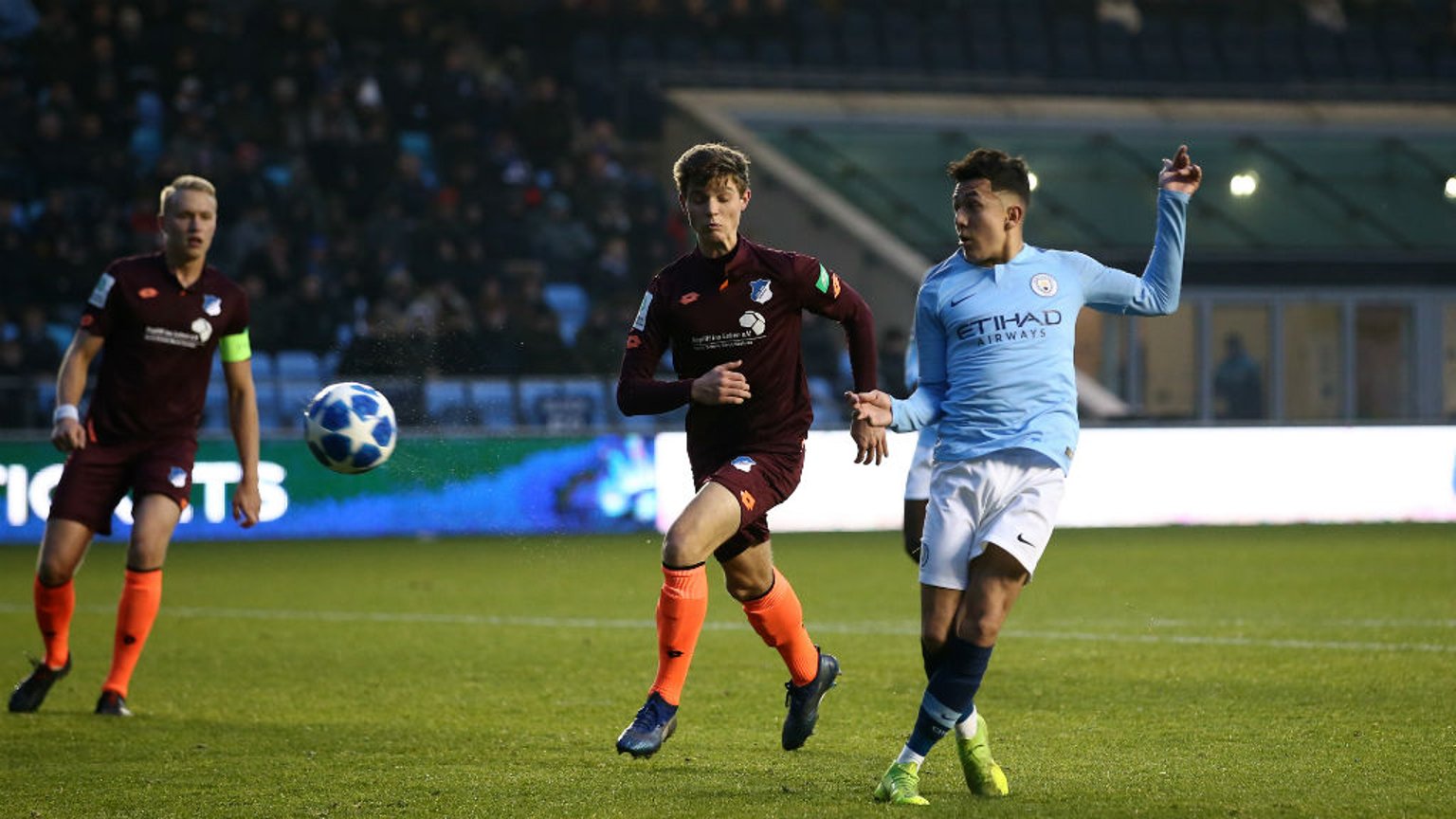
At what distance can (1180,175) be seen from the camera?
19.1 ft

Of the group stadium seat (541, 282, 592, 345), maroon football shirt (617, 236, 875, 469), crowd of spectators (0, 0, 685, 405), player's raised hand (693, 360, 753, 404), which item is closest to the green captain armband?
maroon football shirt (617, 236, 875, 469)

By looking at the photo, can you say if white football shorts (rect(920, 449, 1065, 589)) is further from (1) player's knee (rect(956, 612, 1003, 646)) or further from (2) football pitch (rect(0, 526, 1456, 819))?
(2) football pitch (rect(0, 526, 1456, 819))

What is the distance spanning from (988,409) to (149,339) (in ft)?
12.0

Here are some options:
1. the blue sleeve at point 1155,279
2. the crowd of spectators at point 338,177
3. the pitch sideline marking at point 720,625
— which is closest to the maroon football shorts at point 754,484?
the blue sleeve at point 1155,279

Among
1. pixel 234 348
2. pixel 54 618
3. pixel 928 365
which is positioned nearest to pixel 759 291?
pixel 928 365

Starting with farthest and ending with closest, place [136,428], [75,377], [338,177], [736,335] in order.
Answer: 1. [338,177]
2. [136,428]
3. [75,377]
4. [736,335]

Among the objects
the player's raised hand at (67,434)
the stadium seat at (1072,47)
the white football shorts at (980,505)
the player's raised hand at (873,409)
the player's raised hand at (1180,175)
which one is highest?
the stadium seat at (1072,47)

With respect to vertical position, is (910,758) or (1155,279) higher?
(1155,279)

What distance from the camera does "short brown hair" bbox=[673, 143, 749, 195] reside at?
636 cm

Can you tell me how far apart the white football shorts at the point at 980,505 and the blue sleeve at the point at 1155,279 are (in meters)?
0.52

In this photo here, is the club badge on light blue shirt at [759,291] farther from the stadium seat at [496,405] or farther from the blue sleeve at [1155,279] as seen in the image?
the stadium seat at [496,405]

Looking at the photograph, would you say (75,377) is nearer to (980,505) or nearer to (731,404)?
(731,404)

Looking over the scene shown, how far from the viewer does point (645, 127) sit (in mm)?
26703

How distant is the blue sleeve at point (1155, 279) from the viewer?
5.80 meters
